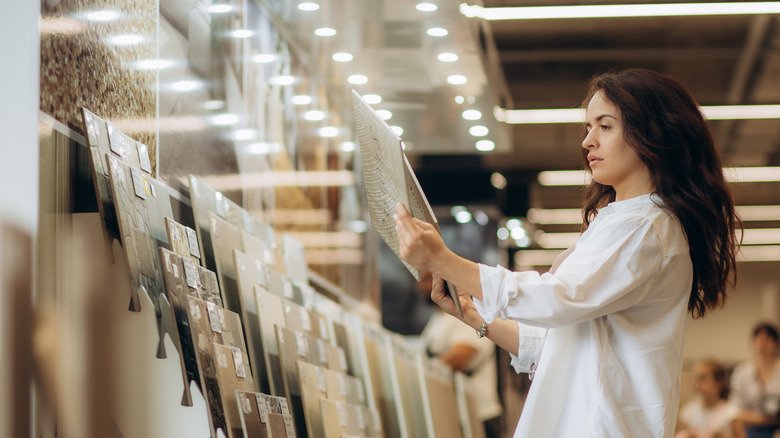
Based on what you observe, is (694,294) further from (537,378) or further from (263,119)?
(263,119)

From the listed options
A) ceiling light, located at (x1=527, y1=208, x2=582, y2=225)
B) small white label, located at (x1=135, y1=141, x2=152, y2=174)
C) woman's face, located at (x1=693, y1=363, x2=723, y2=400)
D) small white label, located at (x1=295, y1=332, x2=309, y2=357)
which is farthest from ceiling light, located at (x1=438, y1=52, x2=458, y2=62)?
ceiling light, located at (x1=527, y1=208, x2=582, y2=225)

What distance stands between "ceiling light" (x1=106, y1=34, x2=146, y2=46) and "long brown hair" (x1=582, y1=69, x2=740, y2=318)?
1.18 metres

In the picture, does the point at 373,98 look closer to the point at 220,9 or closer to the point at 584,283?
the point at 220,9

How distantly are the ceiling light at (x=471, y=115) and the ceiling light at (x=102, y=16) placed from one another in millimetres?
4158

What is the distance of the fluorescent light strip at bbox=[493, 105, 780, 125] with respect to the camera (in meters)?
8.23

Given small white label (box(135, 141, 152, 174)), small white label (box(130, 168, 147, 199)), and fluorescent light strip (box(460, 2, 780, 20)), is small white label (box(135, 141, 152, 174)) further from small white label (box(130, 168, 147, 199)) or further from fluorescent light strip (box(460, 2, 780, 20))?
fluorescent light strip (box(460, 2, 780, 20))

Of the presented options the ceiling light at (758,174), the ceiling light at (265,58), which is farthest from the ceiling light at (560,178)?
the ceiling light at (265,58)

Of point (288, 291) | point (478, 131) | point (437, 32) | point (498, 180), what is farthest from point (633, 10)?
point (498, 180)

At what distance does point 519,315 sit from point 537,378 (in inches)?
8.8

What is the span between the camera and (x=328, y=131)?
573 centimetres

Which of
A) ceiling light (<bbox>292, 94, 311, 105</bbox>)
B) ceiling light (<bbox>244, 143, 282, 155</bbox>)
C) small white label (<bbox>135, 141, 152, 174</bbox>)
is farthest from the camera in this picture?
ceiling light (<bbox>292, 94, 311, 105</bbox>)

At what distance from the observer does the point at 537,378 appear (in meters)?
2.11

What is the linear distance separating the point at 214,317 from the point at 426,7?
7.80ft

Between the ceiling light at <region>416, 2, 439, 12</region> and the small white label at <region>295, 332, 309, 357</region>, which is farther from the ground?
the ceiling light at <region>416, 2, 439, 12</region>
